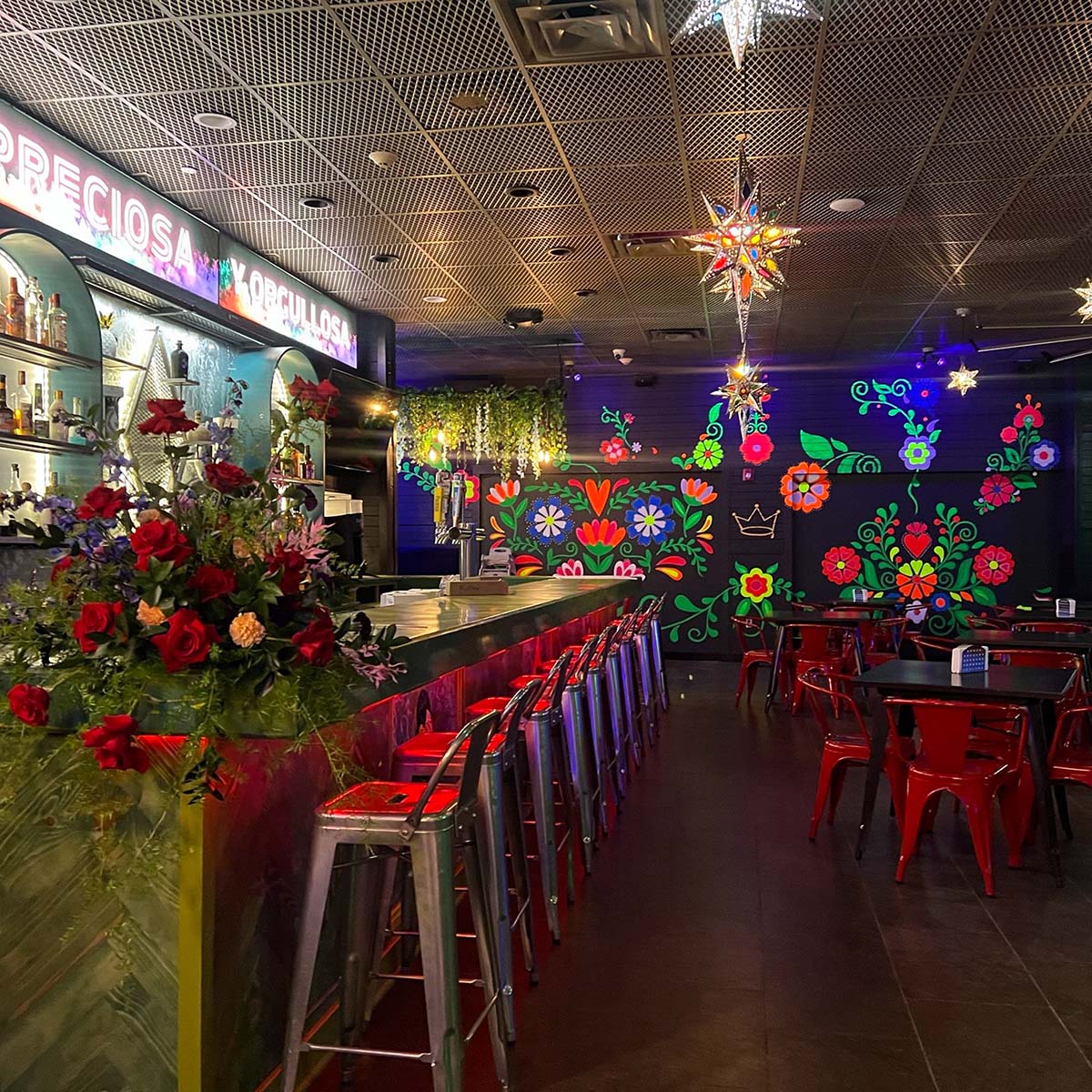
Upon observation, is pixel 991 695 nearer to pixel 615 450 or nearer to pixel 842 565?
pixel 842 565

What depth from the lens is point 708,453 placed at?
1216 centimetres

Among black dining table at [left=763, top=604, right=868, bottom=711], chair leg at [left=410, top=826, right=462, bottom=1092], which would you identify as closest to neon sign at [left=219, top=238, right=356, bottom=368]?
black dining table at [left=763, top=604, right=868, bottom=711]

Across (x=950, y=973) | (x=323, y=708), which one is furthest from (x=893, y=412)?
(x=323, y=708)

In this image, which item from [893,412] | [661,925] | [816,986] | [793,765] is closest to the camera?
[816,986]

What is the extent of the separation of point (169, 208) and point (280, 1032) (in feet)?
15.8

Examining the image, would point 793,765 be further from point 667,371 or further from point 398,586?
point 667,371

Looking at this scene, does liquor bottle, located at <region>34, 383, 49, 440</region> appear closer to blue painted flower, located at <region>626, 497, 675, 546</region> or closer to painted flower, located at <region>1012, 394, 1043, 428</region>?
blue painted flower, located at <region>626, 497, 675, 546</region>

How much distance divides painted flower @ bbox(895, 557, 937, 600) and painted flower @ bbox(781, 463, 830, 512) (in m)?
1.17

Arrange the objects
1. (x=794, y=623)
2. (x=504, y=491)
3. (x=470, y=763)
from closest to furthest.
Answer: (x=470, y=763) < (x=794, y=623) < (x=504, y=491)

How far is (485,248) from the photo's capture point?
6.99 m

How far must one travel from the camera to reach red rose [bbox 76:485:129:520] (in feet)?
Result: 7.31

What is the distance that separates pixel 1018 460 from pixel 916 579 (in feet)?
5.52

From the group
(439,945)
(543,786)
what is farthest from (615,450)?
(439,945)

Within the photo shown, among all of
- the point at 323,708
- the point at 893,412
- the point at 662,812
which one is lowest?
the point at 662,812
